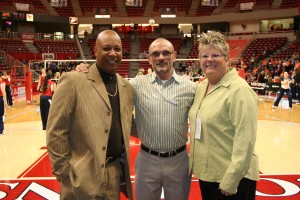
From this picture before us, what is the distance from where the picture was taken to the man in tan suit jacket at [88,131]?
84.0 inches

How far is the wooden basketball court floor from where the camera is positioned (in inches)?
172

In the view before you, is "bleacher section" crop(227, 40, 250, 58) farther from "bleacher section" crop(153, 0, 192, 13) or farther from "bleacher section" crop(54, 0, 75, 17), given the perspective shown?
"bleacher section" crop(54, 0, 75, 17)

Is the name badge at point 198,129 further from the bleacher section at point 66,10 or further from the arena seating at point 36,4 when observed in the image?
the arena seating at point 36,4

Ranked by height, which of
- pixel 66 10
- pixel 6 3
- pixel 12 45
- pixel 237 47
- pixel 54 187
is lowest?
pixel 54 187

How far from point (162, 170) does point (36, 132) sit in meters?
6.96

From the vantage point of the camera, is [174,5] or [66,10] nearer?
[66,10]

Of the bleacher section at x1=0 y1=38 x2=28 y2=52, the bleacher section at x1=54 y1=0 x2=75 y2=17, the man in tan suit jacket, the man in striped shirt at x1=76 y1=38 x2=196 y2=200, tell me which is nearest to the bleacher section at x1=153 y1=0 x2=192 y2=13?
the bleacher section at x1=54 y1=0 x2=75 y2=17

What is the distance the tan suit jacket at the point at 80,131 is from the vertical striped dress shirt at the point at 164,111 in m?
0.64

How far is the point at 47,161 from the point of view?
5.89 meters

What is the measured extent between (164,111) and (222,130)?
Answer: 0.61 m

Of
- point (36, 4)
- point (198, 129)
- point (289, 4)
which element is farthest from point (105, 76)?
point (36, 4)

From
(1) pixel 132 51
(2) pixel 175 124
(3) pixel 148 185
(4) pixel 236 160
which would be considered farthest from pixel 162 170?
(1) pixel 132 51

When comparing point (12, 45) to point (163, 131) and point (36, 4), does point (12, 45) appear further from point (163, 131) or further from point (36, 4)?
point (163, 131)

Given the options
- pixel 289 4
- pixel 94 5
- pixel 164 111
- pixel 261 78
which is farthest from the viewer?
pixel 94 5
